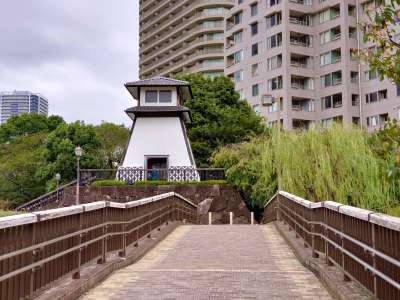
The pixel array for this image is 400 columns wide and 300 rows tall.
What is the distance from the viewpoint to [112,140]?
53312 mm

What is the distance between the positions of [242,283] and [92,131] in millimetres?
40860

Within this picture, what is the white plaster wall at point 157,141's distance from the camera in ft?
114

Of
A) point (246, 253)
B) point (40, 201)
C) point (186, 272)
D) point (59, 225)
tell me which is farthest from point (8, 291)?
point (40, 201)

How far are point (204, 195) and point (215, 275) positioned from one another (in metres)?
23.0

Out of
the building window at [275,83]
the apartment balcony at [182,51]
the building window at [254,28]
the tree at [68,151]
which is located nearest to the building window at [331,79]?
the building window at [275,83]

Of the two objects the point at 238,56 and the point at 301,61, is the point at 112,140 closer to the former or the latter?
the point at 238,56

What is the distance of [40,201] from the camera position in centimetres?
3369

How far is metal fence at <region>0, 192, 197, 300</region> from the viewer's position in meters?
4.93

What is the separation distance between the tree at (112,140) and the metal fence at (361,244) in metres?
42.9

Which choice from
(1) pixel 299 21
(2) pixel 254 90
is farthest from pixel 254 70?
(1) pixel 299 21

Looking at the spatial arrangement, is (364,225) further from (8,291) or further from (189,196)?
(189,196)

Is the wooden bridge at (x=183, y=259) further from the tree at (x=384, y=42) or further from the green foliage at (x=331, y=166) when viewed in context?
the green foliage at (x=331, y=166)

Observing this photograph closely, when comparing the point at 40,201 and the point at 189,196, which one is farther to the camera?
the point at 40,201

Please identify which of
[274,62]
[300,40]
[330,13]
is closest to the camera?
[330,13]
